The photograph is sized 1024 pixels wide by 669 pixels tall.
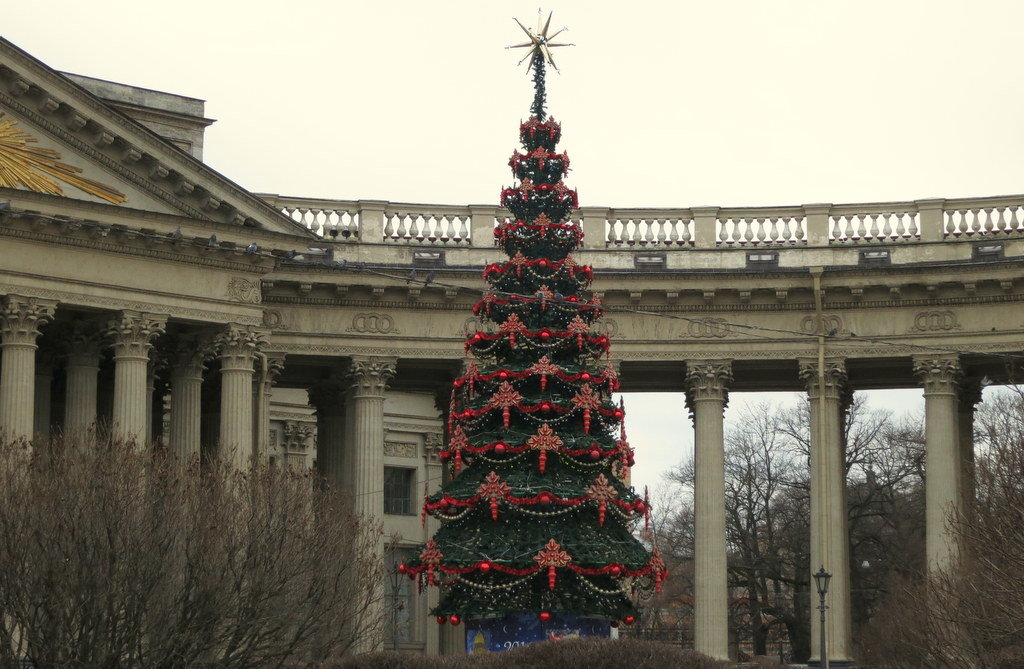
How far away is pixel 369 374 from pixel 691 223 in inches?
465

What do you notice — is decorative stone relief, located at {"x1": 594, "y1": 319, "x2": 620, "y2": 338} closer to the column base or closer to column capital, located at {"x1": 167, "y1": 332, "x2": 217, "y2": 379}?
the column base

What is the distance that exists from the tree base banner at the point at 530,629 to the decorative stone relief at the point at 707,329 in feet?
62.3

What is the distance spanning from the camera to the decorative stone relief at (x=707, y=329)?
64312 mm

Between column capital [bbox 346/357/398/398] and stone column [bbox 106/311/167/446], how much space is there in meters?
7.89

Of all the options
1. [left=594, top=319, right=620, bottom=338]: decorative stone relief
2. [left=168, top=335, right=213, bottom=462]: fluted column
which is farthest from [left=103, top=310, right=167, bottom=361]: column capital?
[left=594, top=319, right=620, bottom=338]: decorative stone relief

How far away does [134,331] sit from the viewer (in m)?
57.8

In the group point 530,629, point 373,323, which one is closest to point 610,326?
point 373,323

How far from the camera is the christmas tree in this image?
1812 inches

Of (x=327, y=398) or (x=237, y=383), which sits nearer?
(x=237, y=383)

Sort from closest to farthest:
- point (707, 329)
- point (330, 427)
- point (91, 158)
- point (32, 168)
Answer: point (32, 168) → point (91, 158) → point (707, 329) → point (330, 427)

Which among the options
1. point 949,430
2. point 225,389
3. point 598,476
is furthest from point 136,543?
point 949,430

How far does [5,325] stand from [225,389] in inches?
277

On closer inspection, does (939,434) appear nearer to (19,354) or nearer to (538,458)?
(538,458)

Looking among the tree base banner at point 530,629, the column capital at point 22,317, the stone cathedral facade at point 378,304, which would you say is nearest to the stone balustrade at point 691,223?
the stone cathedral facade at point 378,304
